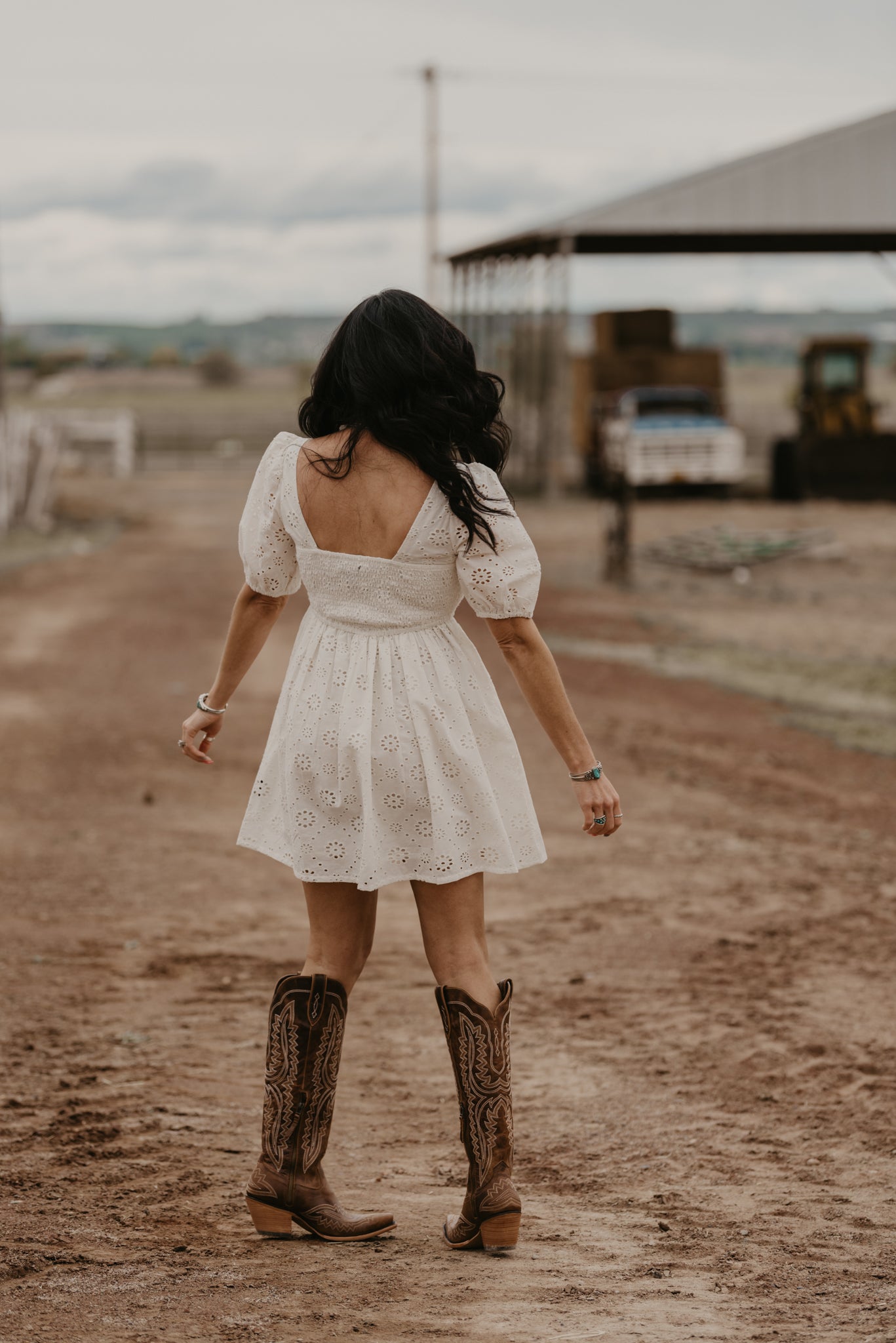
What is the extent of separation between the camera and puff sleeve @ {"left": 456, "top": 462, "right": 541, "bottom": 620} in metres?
3.07

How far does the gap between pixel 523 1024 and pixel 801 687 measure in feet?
23.3

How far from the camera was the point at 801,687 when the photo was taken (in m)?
11.5

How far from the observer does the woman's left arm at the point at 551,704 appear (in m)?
3.11

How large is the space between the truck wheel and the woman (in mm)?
24318

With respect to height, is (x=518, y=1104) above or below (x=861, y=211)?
below

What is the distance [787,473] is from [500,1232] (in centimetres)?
2472

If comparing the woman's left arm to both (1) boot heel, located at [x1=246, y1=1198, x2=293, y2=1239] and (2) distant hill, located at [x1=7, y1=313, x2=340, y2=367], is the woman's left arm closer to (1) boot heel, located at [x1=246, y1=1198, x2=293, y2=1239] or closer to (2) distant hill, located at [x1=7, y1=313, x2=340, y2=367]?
(1) boot heel, located at [x1=246, y1=1198, x2=293, y2=1239]

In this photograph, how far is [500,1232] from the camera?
3.16 m

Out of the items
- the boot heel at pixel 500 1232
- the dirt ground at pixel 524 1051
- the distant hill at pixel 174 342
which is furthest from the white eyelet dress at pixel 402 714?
the distant hill at pixel 174 342

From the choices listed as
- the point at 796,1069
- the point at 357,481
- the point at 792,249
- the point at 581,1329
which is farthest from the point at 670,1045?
the point at 792,249

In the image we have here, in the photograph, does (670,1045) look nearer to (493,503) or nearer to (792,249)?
(493,503)

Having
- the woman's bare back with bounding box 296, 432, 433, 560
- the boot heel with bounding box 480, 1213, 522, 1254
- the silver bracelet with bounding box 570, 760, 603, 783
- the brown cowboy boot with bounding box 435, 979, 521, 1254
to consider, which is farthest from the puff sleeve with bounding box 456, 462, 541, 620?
the boot heel with bounding box 480, 1213, 522, 1254

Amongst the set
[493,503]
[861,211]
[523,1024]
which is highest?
[861,211]

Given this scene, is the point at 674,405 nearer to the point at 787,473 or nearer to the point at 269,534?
the point at 787,473
